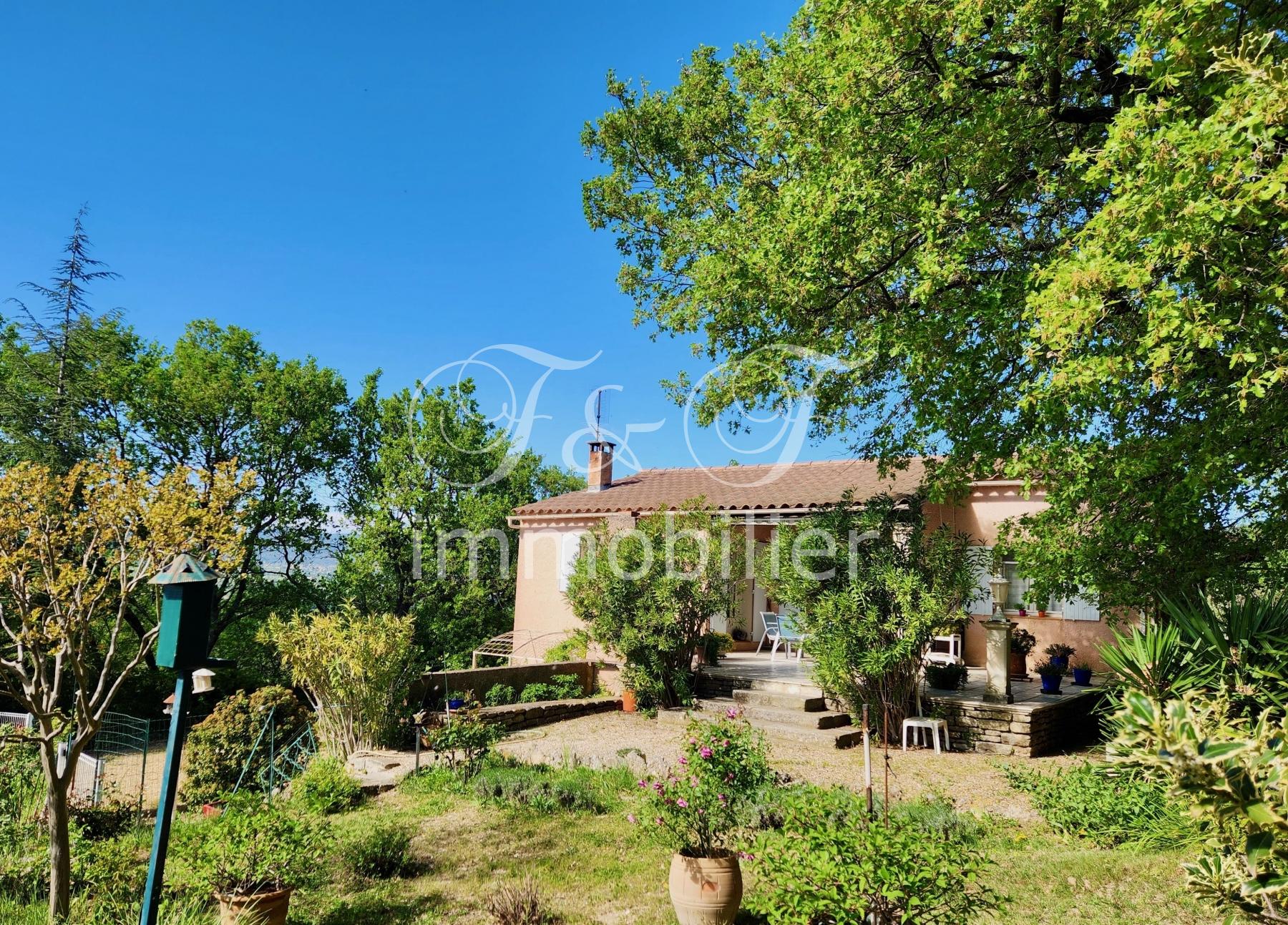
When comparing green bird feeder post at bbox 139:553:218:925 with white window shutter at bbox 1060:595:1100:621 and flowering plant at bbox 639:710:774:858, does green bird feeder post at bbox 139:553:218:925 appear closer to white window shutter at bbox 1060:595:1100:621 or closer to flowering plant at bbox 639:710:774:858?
flowering plant at bbox 639:710:774:858

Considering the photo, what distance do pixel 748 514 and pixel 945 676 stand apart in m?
6.01

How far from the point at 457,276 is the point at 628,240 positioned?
19.3 ft

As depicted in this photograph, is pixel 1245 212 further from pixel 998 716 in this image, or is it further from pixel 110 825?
pixel 110 825

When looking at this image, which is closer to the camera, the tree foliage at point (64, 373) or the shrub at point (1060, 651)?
the shrub at point (1060, 651)

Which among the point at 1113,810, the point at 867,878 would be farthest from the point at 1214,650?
the point at 867,878

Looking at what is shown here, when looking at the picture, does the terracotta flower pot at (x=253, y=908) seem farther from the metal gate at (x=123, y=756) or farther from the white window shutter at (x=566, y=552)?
the white window shutter at (x=566, y=552)

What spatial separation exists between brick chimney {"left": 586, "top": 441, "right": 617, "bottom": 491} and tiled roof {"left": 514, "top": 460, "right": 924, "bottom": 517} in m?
0.42

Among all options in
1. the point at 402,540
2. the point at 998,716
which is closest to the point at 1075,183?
the point at 998,716

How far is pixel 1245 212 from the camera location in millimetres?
5164

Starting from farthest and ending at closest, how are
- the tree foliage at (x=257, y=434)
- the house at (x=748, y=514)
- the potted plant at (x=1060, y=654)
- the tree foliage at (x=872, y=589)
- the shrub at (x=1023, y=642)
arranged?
the tree foliage at (x=257, y=434), the house at (x=748, y=514), the shrub at (x=1023, y=642), the potted plant at (x=1060, y=654), the tree foliage at (x=872, y=589)

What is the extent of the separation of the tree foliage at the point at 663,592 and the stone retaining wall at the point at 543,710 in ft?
3.11

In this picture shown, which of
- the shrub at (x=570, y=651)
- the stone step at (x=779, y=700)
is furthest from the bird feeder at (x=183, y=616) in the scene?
the shrub at (x=570, y=651)

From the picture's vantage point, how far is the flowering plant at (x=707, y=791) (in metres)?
5.19

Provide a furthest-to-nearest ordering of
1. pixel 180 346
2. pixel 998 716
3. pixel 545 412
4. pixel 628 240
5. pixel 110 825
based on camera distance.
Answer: pixel 180 346, pixel 545 412, pixel 628 240, pixel 998 716, pixel 110 825
